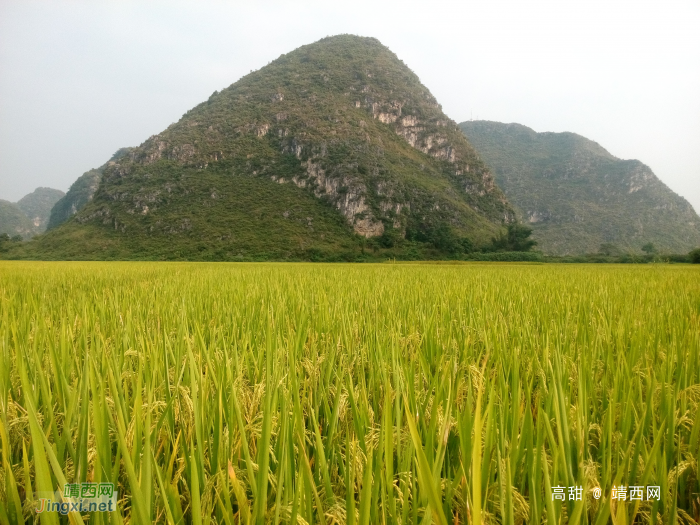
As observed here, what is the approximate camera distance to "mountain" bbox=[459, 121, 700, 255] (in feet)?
263

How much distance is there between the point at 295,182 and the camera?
70.9m

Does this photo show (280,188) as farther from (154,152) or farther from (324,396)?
(324,396)

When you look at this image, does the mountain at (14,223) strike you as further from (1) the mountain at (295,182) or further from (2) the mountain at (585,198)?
(2) the mountain at (585,198)

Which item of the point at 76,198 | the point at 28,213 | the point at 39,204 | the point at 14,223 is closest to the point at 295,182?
the point at 76,198

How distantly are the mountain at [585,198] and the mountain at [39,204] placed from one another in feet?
597

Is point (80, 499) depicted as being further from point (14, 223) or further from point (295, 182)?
point (14, 223)

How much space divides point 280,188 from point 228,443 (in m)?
71.0

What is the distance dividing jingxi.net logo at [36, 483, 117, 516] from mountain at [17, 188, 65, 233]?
636 feet

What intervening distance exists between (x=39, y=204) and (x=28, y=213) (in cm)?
1050

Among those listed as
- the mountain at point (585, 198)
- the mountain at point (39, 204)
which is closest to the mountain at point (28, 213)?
the mountain at point (39, 204)

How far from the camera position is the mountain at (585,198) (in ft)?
263

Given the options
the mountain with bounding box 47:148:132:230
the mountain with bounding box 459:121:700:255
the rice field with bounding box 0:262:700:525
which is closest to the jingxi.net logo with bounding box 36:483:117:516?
the rice field with bounding box 0:262:700:525

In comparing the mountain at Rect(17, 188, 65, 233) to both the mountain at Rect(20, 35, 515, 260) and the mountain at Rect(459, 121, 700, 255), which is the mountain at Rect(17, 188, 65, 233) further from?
the mountain at Rect(459, 121, 700, 255)

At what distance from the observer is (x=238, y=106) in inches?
3226
